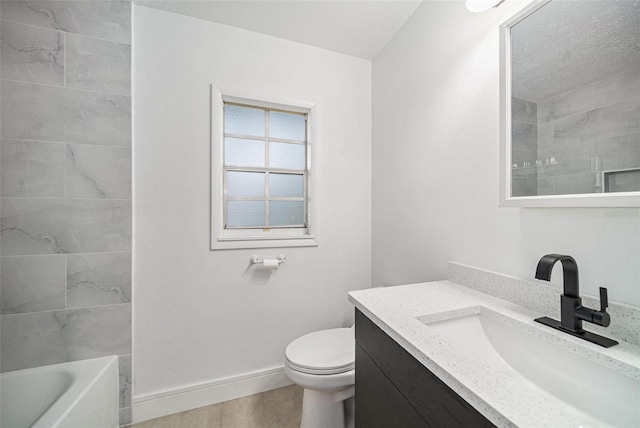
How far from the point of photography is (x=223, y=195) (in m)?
1.76

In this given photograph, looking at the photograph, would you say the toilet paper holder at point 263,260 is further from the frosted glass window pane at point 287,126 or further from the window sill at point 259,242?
the frosted glass window pane at point 287,126

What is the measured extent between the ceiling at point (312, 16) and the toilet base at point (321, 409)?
2180 millimetres

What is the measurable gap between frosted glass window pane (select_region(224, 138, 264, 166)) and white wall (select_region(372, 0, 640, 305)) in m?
0.90

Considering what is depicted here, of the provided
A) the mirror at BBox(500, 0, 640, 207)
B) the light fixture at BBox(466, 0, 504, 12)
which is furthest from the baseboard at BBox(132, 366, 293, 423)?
the light fixture at BBox(466, 0, 504, 12)

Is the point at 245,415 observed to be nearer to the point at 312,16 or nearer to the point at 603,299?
the point at 603,299

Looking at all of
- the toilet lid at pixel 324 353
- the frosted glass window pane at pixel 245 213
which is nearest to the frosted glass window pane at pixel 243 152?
the frosted glass window pane at pixel 245 213

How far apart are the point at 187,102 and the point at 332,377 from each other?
178 cm

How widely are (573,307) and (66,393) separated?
201 cm

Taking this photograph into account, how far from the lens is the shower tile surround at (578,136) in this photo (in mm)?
681

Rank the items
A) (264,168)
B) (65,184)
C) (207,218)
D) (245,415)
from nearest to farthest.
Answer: (65,184) < (245,415) < (207,218) < (264,168)

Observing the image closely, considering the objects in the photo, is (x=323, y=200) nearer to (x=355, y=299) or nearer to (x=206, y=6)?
(x=355, y=299)

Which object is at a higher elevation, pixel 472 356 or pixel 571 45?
pixel 571 45

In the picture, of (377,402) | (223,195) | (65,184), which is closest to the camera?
(377,402)

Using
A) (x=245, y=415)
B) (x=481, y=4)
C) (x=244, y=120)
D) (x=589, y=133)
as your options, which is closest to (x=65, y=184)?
(x=244, y=120)
